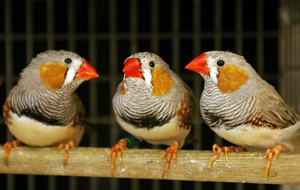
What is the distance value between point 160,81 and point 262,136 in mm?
412

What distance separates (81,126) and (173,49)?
86 cm

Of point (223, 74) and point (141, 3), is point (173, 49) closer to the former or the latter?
point (141, 3)

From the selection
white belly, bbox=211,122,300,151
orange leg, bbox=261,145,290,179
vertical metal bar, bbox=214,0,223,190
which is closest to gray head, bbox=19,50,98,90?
white belly, bbox=211,122,300,151

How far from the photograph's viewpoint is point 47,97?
1583mm

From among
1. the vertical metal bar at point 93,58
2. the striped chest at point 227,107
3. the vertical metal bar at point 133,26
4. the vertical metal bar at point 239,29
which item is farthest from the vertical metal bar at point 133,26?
the striped chest at point 227,107

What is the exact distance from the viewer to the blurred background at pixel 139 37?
238 cm

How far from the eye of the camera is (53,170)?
1.63 m

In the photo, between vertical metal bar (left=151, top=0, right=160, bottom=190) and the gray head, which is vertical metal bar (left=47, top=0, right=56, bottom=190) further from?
the gray head

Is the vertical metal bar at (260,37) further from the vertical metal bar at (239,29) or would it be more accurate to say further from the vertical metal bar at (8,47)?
the vertical metal bar at (8,47)

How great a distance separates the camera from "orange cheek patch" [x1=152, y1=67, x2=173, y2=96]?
152cm

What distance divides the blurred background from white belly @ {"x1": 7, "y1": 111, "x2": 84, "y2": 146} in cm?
76

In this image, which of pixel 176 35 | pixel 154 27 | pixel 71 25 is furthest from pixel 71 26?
pixel 176 35

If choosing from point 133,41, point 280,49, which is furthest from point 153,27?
point 280,49

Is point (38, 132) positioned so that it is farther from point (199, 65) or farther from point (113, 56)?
point (113, 56)
